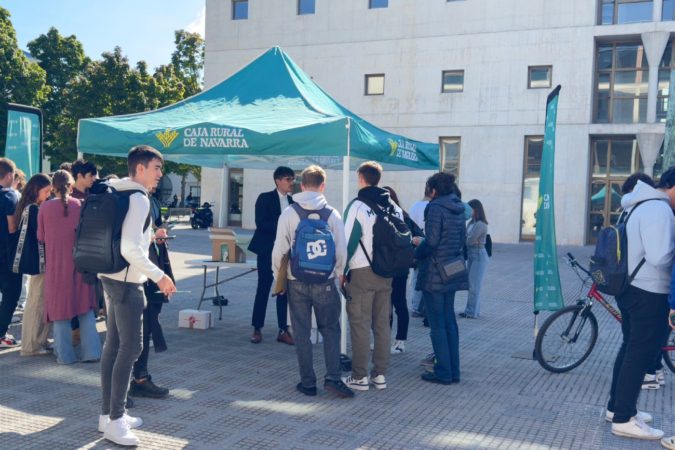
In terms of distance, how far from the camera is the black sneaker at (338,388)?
537cm

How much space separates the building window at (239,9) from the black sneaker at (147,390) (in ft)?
85.1

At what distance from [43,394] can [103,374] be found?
1334 millimetres

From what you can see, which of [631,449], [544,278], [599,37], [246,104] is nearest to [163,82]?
[599,37]

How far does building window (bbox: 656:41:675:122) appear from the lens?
2350 cm

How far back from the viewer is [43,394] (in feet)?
17.3

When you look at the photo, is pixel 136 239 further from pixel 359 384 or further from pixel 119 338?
pixel 359 384

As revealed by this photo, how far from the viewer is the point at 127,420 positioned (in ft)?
14.5

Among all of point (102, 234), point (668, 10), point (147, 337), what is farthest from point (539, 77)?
point (102, 234)

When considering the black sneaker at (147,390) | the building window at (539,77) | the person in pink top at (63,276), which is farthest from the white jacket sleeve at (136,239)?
the building window at (539,77)

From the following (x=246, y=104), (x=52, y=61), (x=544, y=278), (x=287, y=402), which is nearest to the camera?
(x=287, y=402)

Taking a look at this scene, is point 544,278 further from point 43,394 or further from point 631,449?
point 43,394

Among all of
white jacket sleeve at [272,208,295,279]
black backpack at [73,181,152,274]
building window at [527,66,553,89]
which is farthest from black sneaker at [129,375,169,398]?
building window at [527,66,553,89]

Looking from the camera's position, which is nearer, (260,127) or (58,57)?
(260,127)

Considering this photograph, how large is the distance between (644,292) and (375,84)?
907 inches
